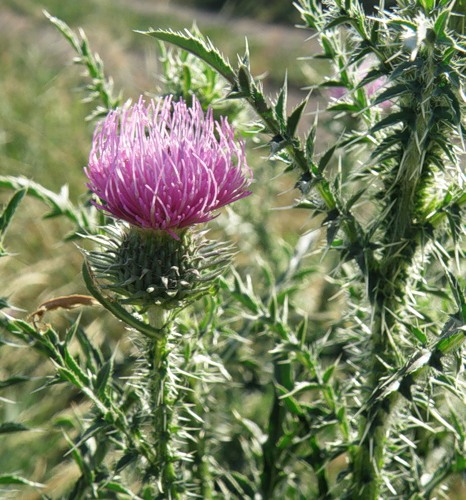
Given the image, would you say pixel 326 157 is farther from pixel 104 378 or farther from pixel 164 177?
pixel 104 378

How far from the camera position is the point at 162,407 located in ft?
5.93

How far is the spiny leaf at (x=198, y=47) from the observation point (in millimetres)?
1562

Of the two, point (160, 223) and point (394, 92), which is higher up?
point (394, 92)

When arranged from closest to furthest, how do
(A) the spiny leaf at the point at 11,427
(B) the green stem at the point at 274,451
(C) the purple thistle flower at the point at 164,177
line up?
(C) the purple thistle flower at the point at 164,177 < (A) the spiny leaf at the point at 11,427 < (B) the green stem at the point at 274,451

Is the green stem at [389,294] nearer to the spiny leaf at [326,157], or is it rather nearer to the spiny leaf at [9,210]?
the spiny leaf at [326,157]

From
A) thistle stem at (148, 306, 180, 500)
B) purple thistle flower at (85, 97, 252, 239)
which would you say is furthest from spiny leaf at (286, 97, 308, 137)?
thistle stem at (148, 306, 180, 500)

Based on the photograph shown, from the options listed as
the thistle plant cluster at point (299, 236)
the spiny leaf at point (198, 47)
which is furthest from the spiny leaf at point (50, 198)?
the spiny leaf at point (198, 47)

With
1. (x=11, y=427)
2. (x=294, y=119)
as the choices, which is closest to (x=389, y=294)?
(x=294, y=119)

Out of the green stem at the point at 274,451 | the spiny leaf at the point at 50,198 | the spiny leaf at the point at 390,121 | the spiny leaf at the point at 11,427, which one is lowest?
the green stem at the point at 274,451

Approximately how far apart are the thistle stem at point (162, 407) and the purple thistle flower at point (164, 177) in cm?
23

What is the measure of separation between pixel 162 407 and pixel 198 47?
826 mm

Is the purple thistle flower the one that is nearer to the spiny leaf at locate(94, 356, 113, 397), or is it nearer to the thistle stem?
the thistle stem

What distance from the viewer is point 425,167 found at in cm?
185

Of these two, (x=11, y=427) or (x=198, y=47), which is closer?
(x=198, y=47)
